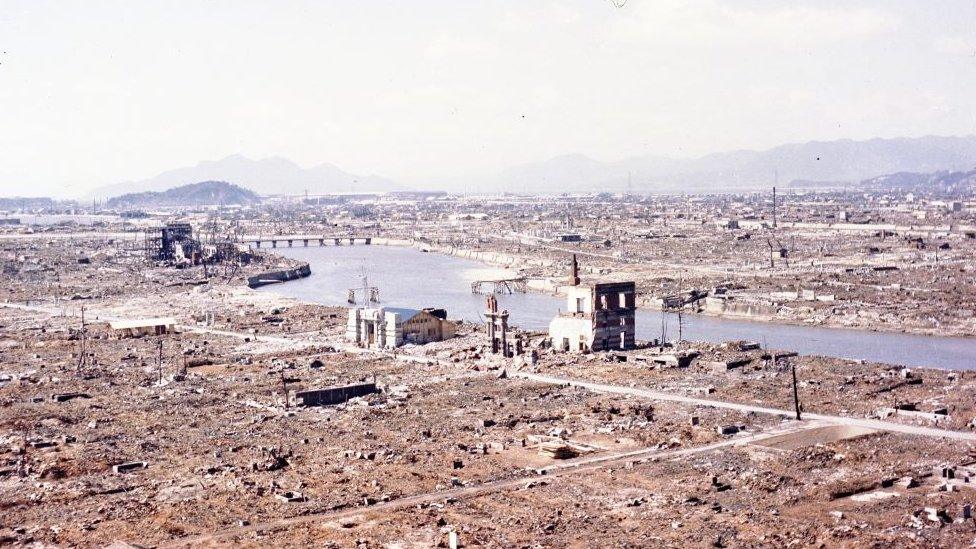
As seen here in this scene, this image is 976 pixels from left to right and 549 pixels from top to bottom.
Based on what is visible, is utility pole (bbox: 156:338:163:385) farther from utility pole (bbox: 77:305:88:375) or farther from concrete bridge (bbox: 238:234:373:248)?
concrete bridge (bbox: 238:234:373:248)

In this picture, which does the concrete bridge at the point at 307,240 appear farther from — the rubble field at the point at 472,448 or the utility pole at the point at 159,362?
the rubble field at the point at 472,448

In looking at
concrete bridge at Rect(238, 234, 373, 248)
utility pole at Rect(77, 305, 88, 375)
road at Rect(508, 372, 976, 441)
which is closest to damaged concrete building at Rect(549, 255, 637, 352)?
road at Rect(508, 372, 976, 441)

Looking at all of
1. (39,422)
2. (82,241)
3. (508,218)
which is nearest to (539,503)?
(39,422)

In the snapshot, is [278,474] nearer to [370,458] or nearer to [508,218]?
[370,458]

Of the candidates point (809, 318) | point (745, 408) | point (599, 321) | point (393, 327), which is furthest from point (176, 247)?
point (745, 408)

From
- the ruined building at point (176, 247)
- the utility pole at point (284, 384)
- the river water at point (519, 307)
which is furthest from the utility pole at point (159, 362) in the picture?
the ruined building at point (176, 247)
